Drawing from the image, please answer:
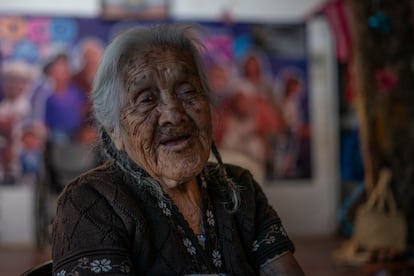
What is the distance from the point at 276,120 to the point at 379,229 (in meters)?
1.55

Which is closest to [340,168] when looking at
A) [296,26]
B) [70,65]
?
[296,26]

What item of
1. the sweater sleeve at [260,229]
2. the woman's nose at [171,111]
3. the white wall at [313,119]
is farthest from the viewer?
the white wall at [313,119]

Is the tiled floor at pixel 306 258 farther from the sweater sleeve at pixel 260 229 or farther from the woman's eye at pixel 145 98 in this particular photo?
the woman's eye at pixel 145 98

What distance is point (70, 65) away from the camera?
5.20 m

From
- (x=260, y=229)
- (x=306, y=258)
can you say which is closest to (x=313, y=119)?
(x=306, y=258)

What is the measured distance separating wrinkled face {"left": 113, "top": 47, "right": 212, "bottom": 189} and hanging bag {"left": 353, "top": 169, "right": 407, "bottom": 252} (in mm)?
3103

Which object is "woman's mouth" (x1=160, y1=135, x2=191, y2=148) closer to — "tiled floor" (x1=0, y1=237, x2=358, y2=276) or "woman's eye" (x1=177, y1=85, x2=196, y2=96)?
"woman's eye" (x1=177, y1=85, x2=196, y2=96)

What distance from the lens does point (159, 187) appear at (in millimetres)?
1402

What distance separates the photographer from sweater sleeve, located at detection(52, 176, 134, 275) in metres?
1.22

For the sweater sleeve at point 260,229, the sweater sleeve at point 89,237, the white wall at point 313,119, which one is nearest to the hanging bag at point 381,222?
the white wall at point 313,119

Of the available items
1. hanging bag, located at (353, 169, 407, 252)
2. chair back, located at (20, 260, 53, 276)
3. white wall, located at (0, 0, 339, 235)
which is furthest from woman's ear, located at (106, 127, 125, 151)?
white wall, located at (0, 0, 339, 235)

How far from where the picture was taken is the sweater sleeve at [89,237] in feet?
4.00

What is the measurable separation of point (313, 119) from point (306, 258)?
141 cm

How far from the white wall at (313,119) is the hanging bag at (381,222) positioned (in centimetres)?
129
